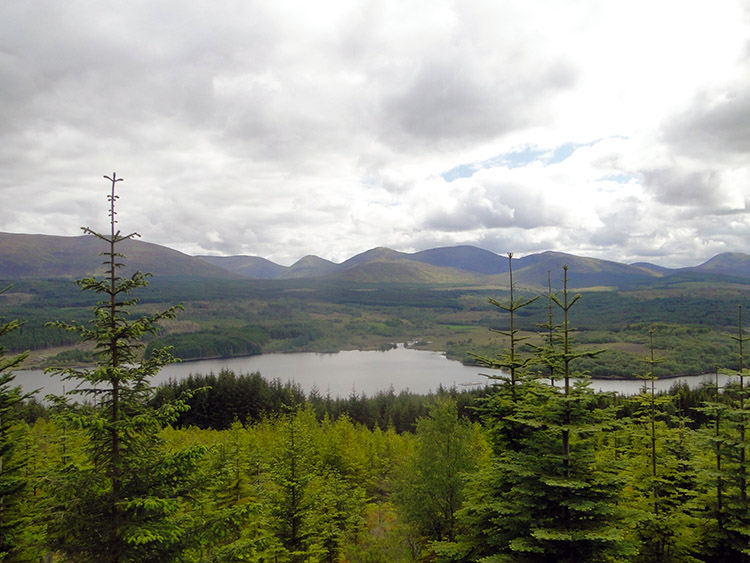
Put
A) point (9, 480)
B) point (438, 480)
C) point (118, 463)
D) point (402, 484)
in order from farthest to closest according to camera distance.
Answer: point (402, 484)
point (438, 480)
point (9, 480)
point (118, 463)

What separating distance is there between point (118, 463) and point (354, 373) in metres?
141

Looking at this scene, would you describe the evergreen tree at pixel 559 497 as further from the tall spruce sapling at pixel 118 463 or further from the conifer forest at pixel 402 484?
the tall spruce sapling at pixel 118 463

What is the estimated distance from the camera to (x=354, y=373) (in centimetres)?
14688

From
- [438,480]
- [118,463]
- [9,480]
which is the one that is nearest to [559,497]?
[438,480]

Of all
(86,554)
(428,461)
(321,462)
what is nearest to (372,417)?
(321,462)

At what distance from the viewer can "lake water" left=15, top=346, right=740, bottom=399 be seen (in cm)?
11656

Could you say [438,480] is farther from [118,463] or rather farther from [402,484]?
[118,463]

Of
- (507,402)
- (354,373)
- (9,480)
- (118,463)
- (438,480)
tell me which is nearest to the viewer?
(118,463)

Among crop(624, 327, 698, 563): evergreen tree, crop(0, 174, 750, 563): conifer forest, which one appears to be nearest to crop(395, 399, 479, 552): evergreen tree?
crop(0, 174, 750, 563): conifer forest

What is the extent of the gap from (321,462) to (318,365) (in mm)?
141036

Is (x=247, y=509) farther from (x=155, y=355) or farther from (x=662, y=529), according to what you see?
(x=662, y=529)

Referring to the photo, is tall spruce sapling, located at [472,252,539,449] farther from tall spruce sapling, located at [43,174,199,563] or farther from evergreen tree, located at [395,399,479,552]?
tall spruce sapling, located at [43,174,199,563]

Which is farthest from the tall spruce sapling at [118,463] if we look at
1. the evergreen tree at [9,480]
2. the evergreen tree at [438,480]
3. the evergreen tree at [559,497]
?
the evergreen tree at [438,480]

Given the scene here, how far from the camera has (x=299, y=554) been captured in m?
14.8
